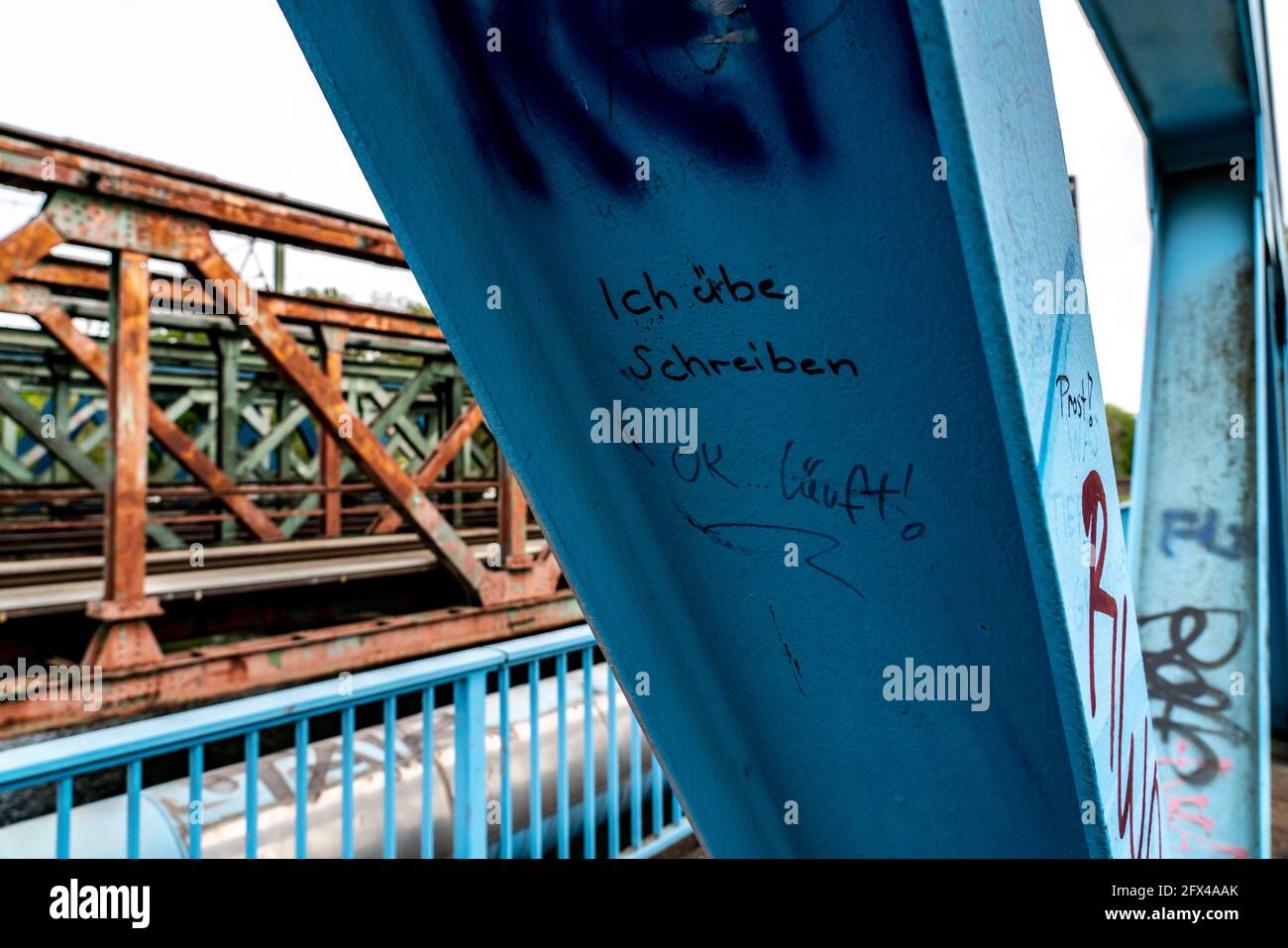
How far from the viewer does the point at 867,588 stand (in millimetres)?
1114

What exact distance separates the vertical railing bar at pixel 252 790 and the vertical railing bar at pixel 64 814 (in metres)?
0.46

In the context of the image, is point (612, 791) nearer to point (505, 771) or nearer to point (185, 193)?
point (505, 771)

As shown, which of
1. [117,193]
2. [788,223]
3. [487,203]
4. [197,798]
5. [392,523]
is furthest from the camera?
[392,523]

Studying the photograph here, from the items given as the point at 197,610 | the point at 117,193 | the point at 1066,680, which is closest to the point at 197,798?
the point at 1066,680

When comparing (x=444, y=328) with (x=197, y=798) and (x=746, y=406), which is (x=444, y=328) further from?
(x=197, y=798)

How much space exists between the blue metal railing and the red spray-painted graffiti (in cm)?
210

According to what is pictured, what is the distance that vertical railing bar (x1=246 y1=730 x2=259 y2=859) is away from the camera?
2.56 meters

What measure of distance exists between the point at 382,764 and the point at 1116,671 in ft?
9.75

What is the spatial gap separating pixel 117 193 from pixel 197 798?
4309 mm

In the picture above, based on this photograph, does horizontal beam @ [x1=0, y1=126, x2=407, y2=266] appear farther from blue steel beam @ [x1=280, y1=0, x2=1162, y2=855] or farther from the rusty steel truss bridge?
blue steel beam @ [x1=280, y1=0, x2=1162, y2=855]

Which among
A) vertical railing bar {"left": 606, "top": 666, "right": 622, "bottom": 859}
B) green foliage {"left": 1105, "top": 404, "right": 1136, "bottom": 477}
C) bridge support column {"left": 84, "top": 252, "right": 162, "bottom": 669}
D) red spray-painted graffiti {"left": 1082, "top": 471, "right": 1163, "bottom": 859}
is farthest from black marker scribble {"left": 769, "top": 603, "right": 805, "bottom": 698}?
green foliage {"left": 1105, "top": 404, "right": 1136, "bottom": 477}

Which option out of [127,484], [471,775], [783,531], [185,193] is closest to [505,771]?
[471,775]

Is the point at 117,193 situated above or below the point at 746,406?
above

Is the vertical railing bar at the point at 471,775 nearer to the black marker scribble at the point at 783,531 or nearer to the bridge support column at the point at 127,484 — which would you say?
the black marker scribble at the point at 783,531
